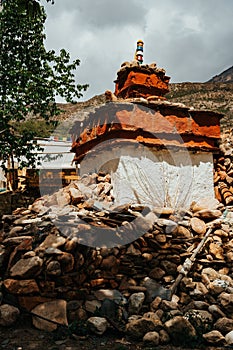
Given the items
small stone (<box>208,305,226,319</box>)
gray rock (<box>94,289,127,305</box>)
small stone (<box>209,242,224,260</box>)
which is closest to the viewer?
small stone (<box>208,305,226,319</box>)

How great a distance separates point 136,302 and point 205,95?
1614 inches

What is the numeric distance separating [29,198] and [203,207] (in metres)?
6.95

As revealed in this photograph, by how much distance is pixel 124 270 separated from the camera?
469 centimetres

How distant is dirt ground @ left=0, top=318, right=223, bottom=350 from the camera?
3.52 metres

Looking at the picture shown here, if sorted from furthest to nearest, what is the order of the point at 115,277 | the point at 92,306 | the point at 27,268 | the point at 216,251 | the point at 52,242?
the point at 216,251 → the point at 115,277 → the point at 52,242 → the point at 92,306 → the point at 27,268

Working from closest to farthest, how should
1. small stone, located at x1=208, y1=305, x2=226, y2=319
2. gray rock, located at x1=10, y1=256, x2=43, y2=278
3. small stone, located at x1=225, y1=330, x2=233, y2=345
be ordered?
small stone, located at x1=225, y1=330, x2=233, y2=345, gray rock, located at x1=10, y1=256, x2=43, y2=278, small stone, located at x1=208, y1=305, x2=226, y2=319

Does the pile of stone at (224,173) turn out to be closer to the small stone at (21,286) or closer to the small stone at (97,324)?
the small stone at (97,324)

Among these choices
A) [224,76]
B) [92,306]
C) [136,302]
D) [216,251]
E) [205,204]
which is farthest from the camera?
[224,76]

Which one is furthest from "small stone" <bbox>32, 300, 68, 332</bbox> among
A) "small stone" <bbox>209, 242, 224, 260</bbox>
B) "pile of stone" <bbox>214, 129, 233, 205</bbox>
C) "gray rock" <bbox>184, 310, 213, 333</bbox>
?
"pile of stone" <bbox>214, 129, 233, 205</bbox>

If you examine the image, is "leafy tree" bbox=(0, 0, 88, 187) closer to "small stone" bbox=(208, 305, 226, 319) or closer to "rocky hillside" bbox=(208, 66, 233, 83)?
"small stone" bbox=(208, 305, 226, 319)

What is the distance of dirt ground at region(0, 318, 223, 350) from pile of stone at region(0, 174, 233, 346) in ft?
0.30

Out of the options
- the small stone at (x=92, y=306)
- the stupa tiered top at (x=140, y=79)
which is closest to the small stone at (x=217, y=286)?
the small stone at (x=92, y=306)

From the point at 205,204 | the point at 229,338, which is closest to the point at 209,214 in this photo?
the point at 205,204

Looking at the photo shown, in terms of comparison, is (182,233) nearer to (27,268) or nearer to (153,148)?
(153,148)
